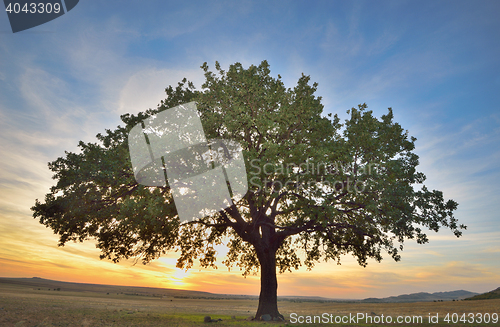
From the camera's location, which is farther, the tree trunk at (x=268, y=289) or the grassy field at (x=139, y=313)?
the tree trunk at (x=268, y=289)

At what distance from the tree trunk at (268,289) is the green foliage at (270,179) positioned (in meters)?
0.85

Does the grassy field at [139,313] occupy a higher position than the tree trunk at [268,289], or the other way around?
the tree trunk at [268,289]

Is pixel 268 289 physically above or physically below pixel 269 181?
below

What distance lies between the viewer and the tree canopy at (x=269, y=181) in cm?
1944

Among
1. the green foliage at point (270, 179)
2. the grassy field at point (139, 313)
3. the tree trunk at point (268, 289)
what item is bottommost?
the grassy field at point (139, 313)

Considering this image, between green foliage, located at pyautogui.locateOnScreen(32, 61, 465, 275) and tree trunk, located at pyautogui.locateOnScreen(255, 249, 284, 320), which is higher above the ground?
green foliage, located at pyautogui.locateOnScreen(32, 61, 465, 275)

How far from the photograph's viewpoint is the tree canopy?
1944 cm

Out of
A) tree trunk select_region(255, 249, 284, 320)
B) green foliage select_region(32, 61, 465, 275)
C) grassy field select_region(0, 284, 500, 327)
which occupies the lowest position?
grassy field select_region(0, 284, 500, 327)

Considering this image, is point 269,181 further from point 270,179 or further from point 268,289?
point 268,289

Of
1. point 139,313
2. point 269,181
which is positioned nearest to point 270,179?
point 269,181

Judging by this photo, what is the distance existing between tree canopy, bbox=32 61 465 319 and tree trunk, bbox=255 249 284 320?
0.27 feet

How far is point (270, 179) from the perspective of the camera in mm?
20078

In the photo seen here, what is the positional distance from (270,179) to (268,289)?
10.4 metres

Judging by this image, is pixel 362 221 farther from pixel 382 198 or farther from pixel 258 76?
pixel 258 76
